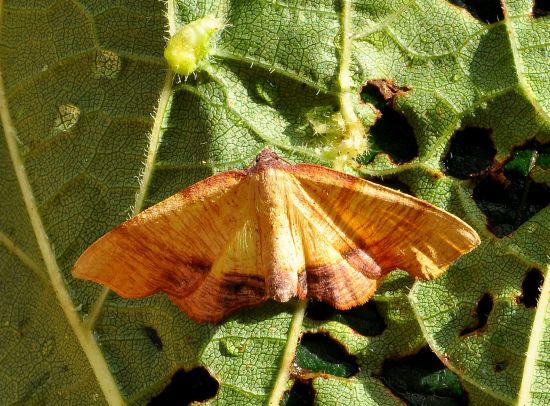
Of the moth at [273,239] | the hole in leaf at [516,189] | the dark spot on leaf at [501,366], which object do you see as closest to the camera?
the moth at [273,239]

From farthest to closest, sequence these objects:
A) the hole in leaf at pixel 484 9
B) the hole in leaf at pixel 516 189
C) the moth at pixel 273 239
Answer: the hole in leaf at pixel 484 9 → the hole in leaf at pixel 516 189 → the moth at pixel 273 239

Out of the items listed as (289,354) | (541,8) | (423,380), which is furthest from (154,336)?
(541,8)

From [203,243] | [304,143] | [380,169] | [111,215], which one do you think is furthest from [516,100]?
[111,215]

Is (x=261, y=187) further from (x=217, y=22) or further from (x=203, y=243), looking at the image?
(x=217, y=22)

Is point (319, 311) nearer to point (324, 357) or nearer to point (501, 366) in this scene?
point (324, 357)

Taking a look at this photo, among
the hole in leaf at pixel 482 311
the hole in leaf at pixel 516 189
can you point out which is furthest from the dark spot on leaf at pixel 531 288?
the hole in leaf at pixel 516 189

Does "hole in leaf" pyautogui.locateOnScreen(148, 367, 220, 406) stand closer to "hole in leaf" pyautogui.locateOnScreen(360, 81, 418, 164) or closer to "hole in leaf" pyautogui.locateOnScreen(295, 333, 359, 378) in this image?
"hole in leaf" pyautogui.locateOnScreen(295, 333, 359, 378)

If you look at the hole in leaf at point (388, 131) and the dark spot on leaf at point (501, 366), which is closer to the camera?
the dark spot on leaf at point (501, 366)

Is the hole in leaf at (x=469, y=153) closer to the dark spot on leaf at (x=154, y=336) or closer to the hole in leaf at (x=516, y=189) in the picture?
the hole in leaf at (x=516, y=189)
